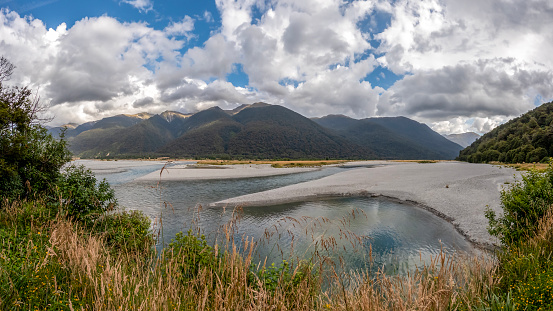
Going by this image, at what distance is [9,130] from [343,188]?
31174 mm

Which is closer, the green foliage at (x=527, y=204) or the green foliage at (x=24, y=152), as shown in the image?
the green foliage at (x=527, y=204)

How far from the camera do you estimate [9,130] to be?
11.7 meters

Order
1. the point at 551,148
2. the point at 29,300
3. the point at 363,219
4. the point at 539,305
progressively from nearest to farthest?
the point at 29,300, the point at 539,305, the point at 363,219, the point at 551,148

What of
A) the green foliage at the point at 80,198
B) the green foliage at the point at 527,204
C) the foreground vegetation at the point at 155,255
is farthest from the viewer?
the green foliage at the point at 80,198

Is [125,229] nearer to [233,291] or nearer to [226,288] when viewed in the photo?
[226,288]

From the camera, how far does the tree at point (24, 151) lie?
1124 cm

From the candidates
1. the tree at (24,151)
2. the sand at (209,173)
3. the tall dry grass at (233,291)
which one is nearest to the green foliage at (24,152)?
the tree at (24,151)

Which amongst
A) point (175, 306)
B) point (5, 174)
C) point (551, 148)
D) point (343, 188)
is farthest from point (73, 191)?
point (551, 148)

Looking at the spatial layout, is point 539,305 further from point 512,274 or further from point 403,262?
point 403,262

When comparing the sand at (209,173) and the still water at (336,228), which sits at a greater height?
the sand at (209,173)

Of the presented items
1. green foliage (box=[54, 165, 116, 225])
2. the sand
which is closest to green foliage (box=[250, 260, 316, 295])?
green foliage (box=[54, 165, 116, 225])

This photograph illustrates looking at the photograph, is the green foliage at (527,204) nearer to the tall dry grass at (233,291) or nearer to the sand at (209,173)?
the tall dry grass at (233,291)

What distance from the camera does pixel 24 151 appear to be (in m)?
11.8

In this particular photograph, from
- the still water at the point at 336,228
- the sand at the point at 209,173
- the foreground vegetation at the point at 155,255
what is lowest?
the still water at the point at 336,228
